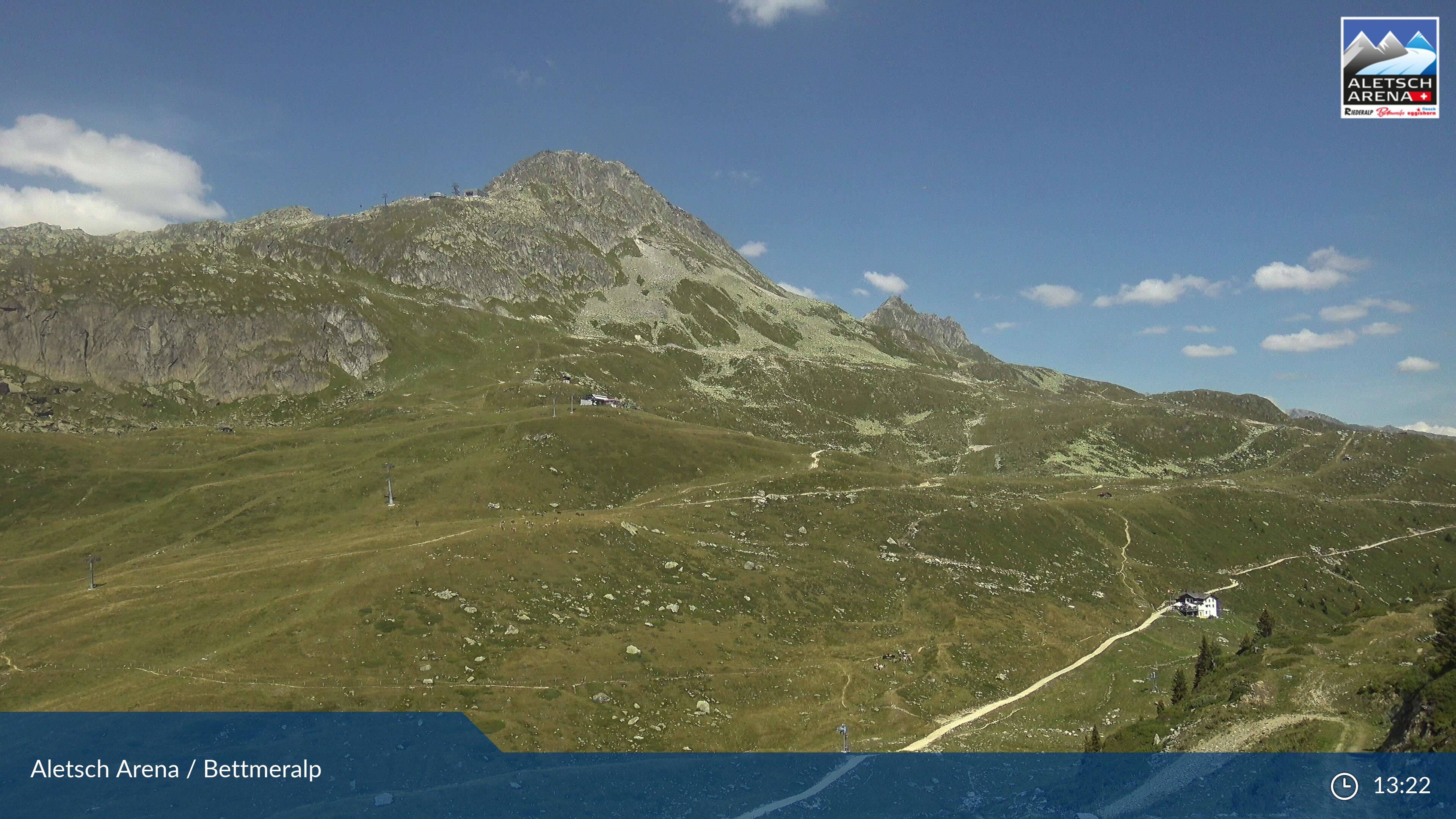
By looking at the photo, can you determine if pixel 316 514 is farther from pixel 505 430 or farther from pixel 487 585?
pixel 487 585

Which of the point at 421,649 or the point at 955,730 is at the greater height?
the point at 421,649

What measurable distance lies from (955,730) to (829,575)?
34.9m

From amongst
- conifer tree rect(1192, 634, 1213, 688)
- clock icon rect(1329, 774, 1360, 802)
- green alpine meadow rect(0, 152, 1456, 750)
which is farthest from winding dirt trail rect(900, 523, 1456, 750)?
clock icon rect(1329, 774, 1360, 802)

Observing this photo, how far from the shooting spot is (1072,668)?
267 ft

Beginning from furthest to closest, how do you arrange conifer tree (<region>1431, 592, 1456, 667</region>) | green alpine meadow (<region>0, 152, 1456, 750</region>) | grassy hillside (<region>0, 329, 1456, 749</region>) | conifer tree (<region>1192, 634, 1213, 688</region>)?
1. conifer tree (<region>1192, 634, 1213, 688</region>)
2. grassy hillside (<region>0, 329, 1456, 749</region>)
3. green alpine meadow (<region>0, 152, 1456, 750</region>)
4. conifer tree (<region>1431, 592, 1456, 667</region>)

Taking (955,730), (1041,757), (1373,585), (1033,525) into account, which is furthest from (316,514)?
(1373,585)

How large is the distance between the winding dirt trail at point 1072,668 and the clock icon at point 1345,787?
2667 centimetres

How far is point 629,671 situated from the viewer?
212 ft
